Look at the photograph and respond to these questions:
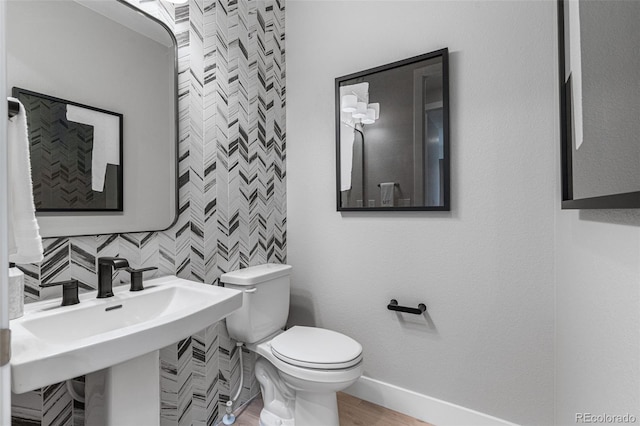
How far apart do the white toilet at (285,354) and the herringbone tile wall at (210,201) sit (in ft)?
0.52

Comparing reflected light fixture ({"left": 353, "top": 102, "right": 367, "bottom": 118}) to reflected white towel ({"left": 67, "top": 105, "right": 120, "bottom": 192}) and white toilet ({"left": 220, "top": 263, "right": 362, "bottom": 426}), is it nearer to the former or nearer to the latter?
white toilet ({"left": 220, "top": 263, "right": 362, "bottom": 426})

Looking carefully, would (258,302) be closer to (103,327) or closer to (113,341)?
(103,327)

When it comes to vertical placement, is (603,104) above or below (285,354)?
above

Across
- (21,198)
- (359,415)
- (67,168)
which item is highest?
(67,168)

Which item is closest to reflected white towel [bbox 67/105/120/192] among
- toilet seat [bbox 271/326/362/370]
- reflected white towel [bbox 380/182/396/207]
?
toilet seat [bbox 271/326/362/370]

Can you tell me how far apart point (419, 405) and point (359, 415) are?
33cm

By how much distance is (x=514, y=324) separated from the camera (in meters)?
1.44

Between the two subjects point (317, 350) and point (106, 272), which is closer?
point (106, 272)

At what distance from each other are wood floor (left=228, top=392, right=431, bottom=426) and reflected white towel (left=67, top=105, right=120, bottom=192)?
4.52ft

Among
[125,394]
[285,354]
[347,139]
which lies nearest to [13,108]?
[125,394]

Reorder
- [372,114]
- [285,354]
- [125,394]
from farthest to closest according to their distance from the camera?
1. [372,114]
2. [285,354]
3. [125,394]

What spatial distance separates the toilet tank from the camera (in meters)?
1.60

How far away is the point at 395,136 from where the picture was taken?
1.72 metres

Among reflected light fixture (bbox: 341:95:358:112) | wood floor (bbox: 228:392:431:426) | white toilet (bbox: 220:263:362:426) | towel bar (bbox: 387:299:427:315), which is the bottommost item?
wood floor (bbox: 228:392:431:426)
